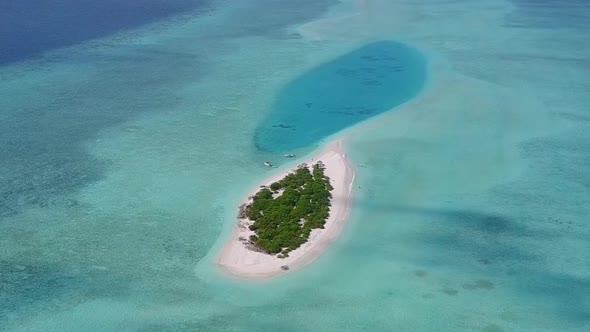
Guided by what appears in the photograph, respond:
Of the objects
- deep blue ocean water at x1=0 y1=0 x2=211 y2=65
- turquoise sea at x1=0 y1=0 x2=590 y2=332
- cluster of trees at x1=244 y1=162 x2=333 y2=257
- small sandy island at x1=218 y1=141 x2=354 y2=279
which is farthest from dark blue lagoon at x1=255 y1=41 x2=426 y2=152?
Result: deep blue ocean water at x1=0 y1=0 x2=211 y2=65

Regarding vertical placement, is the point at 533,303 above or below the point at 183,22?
below

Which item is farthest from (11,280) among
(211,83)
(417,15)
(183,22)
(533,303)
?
(417,15)

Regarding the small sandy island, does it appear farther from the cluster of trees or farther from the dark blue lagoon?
the dark blue lagoon

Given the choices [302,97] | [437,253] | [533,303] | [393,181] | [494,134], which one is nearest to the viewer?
[533,303]

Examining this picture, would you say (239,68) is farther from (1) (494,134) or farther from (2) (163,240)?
(2) (163,240)

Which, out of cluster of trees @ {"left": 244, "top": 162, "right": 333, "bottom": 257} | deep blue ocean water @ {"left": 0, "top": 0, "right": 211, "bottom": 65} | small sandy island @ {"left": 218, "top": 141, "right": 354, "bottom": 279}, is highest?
deep blue ocean water @ {"left": 0, "top": 0, "right": 211, "bottom": 65}

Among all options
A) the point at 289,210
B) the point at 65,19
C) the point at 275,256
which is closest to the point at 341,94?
the point at 289,210

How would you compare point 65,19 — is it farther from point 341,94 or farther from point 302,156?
point 302,156
